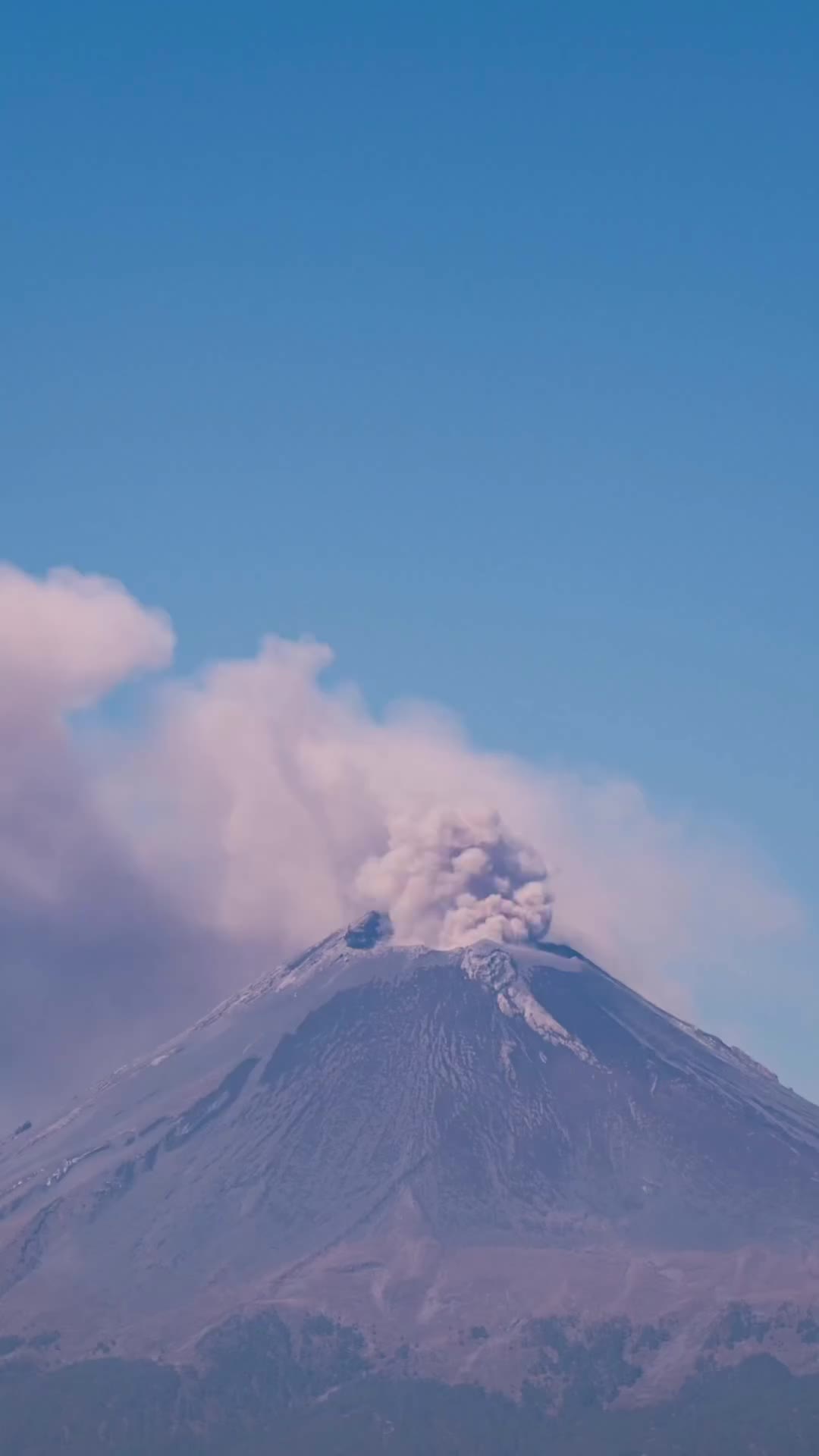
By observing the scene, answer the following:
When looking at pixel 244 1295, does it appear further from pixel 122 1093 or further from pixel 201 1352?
pixel 122 1093

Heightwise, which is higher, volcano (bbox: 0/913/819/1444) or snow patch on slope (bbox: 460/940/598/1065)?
snow patch on slope (bbox: 460/940/598/1065)

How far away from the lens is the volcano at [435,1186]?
146m

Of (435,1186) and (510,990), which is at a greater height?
(510,990)

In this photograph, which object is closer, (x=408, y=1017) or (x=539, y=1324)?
(x=539, y=1324)

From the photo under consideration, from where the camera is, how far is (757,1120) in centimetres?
17612

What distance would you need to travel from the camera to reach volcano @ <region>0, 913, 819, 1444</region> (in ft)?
479

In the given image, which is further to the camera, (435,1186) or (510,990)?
(510,990)

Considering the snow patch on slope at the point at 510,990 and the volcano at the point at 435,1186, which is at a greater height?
the snow patch on slope at the point at 510,990

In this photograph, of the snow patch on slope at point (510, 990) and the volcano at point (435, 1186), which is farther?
the snow patch on slope at point (510, 990)

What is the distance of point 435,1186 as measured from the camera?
533ft

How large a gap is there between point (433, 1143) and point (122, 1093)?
3338cm

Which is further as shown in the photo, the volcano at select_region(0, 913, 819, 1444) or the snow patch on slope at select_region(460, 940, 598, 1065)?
the snow patch on slope at select_region(460, 940, 598, 1065)

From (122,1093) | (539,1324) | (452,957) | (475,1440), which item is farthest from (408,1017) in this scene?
(475,1440)

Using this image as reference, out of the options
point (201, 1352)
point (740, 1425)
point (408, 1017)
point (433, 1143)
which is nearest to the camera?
point (740, 1425)
